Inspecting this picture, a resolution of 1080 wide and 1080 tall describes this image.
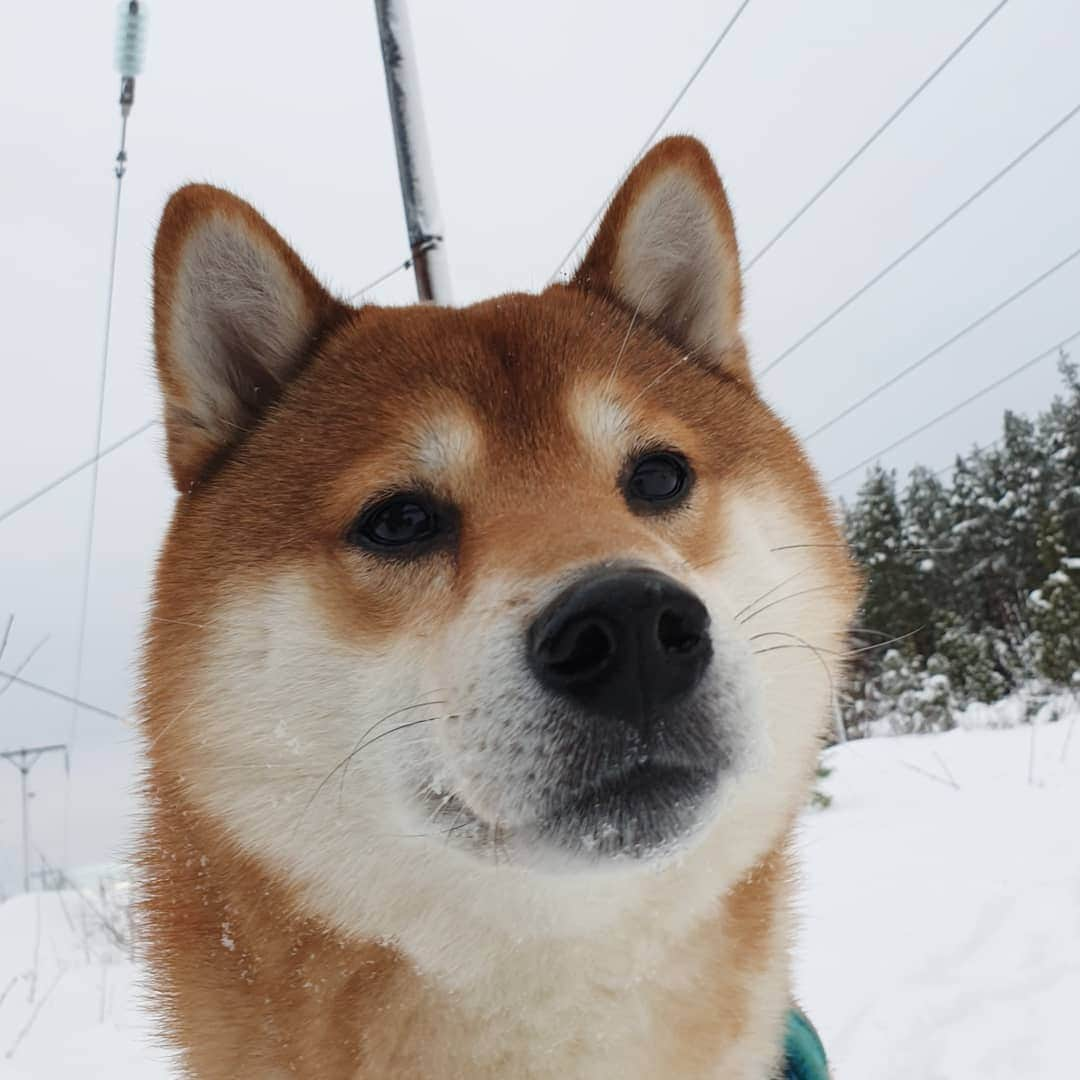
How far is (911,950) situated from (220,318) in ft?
11.0

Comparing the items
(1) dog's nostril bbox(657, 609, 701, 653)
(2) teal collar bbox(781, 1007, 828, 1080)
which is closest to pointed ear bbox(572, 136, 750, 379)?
(1) dog's nostril bbox(657, 609, 701, 653)

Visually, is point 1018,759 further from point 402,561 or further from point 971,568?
point 971,568

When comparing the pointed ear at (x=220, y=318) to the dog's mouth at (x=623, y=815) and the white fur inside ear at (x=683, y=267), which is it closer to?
the white fur inside ear at (x=683, y=267)

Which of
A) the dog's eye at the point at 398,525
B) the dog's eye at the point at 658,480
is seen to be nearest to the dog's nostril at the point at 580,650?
the dog's eye at the point at 398,525

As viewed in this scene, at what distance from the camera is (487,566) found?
55.3 inches

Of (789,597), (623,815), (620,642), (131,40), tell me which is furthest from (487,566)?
(131,40)

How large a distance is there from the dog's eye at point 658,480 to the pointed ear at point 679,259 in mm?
532

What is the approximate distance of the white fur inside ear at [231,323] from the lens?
1.82 meters

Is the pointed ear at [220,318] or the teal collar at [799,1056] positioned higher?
the pointed ear at [220,318]

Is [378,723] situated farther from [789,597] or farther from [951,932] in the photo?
[951,932]

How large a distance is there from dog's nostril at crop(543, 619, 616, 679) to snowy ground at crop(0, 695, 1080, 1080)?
1100 mm

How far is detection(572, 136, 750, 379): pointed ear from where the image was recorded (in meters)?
2.14

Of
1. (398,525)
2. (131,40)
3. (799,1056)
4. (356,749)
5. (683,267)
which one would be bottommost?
(799,1056)

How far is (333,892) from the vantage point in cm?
144
